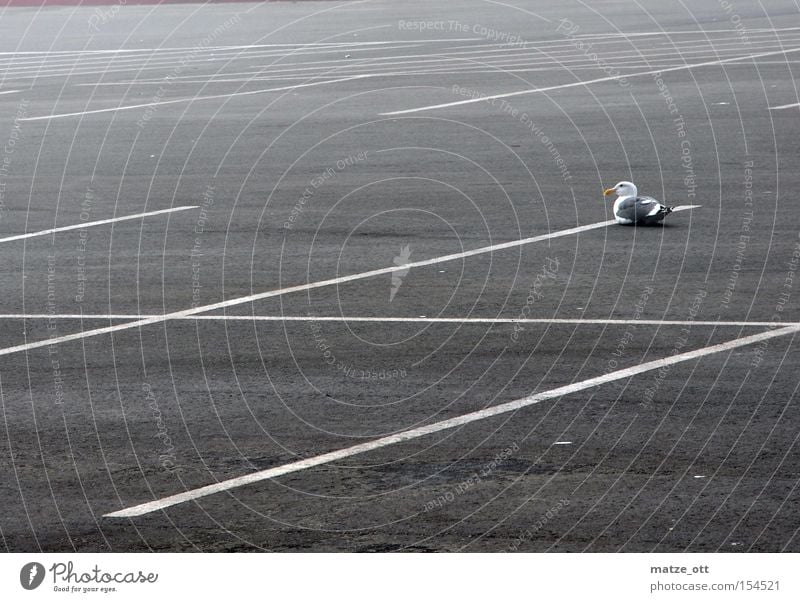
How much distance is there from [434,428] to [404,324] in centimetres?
236

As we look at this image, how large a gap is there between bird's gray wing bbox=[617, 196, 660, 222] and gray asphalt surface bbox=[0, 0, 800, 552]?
200mm

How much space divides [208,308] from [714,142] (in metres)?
9.55

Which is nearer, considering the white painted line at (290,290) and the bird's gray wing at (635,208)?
the white painted line at (290,290)

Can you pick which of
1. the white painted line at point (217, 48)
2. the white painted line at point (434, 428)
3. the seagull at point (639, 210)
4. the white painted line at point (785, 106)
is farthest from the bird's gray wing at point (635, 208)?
the white painted line at point (217, 48)

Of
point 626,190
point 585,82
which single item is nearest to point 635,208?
point 626,190

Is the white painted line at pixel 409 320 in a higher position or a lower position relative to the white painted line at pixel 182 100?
higher

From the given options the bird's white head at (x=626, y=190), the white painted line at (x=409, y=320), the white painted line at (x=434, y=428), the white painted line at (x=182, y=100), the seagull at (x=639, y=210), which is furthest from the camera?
the white painted line at (x=182, y=100)

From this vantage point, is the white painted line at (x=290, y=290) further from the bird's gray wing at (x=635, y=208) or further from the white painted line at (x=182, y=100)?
the white painted line at (x=182, y=100)

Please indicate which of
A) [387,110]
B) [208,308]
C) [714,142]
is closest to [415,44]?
[387,110]

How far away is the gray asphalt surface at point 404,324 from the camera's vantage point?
271 inches

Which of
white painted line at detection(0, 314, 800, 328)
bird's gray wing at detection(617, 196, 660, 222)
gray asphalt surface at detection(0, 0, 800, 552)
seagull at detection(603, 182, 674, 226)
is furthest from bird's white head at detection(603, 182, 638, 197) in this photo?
white painted line at detection(0, 314, 800, 328)

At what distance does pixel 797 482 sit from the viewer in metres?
7.06

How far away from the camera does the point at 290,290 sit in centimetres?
1146

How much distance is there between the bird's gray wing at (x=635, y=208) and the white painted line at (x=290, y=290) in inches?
9.6
